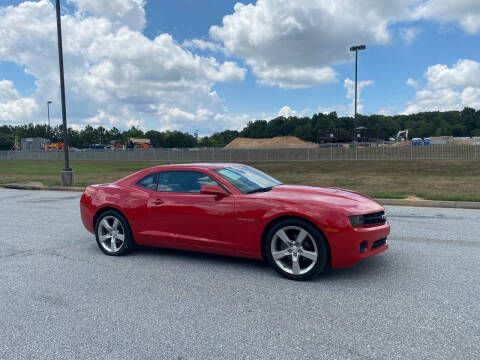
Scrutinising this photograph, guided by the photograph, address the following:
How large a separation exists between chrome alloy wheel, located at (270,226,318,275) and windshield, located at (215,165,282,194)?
2.61 feet

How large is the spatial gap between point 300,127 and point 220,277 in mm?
119952

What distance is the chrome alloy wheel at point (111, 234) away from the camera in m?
5.83

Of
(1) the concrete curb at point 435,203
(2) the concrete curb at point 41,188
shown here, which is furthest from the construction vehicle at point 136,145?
(1) the concrete curb at point 435,203

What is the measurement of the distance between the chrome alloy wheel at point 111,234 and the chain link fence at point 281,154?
96.1ft

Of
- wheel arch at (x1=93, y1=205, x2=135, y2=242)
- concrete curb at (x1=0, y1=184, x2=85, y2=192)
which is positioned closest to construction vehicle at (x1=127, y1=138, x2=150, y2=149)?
concrete curb at (x1=0, y1=184, x2=85, y2=192)

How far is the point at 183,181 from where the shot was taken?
5.46 meters

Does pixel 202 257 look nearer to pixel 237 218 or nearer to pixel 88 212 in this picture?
pixel 237 218

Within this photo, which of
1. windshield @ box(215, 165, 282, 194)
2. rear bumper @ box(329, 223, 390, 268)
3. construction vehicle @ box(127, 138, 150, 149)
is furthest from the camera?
construction vehicle @ box(127, 138, 150, 149)

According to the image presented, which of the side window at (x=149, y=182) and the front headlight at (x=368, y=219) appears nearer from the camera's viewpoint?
the front headlight at (x=368, y=219)

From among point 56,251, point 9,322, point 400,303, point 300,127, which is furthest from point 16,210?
point 300,127

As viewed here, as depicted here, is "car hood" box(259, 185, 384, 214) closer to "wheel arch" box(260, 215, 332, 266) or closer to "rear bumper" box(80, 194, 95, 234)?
"wheel arch" box(260, 215, 332, 266)

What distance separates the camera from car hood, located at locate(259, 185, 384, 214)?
4.47 meters

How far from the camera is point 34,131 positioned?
122750mm

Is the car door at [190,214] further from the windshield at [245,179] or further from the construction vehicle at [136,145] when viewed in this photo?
the construction vehicle at [136,145]
